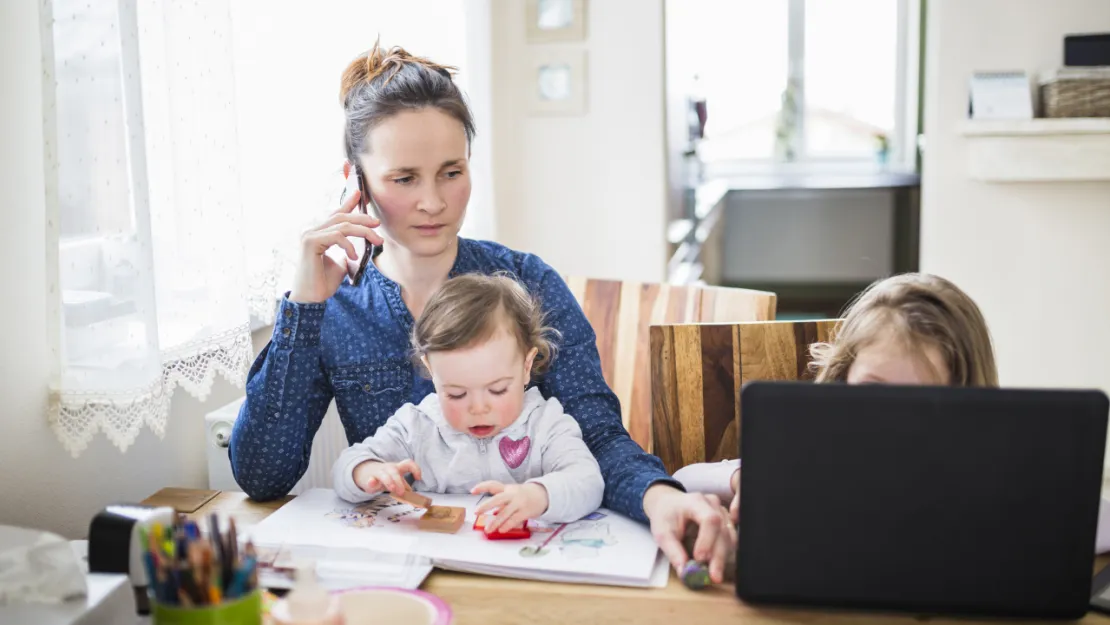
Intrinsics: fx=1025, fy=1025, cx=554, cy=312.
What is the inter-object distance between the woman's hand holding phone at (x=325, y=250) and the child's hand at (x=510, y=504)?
1.11ft

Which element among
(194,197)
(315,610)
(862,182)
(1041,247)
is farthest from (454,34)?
(862,182)

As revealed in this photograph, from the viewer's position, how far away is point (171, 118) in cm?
141

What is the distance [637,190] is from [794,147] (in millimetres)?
2714

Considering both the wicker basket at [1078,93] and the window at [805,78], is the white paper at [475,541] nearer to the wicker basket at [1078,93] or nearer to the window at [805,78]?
the wicker basket at [1078,93]

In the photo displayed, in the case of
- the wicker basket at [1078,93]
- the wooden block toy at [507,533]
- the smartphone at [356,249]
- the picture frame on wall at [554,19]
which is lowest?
the wooden block toy at [507,533]

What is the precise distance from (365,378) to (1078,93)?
A: 2.68 metres

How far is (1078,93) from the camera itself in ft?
10.3

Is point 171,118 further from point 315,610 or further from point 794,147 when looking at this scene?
point 794,147

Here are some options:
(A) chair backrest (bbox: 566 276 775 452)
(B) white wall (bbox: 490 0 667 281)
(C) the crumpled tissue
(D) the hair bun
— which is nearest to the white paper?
(C) the crumpled tissue

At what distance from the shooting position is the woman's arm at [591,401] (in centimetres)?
117

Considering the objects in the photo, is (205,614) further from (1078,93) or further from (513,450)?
(1078,93)

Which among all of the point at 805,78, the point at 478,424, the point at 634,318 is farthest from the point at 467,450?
the point at 805,78

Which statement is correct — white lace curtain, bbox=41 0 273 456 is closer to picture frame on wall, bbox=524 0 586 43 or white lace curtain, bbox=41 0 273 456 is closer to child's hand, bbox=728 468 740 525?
child's hand, bbox=728 468 740 525

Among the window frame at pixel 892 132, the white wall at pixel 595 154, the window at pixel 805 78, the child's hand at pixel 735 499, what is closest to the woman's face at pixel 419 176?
the child's hand at pixel 735 499
